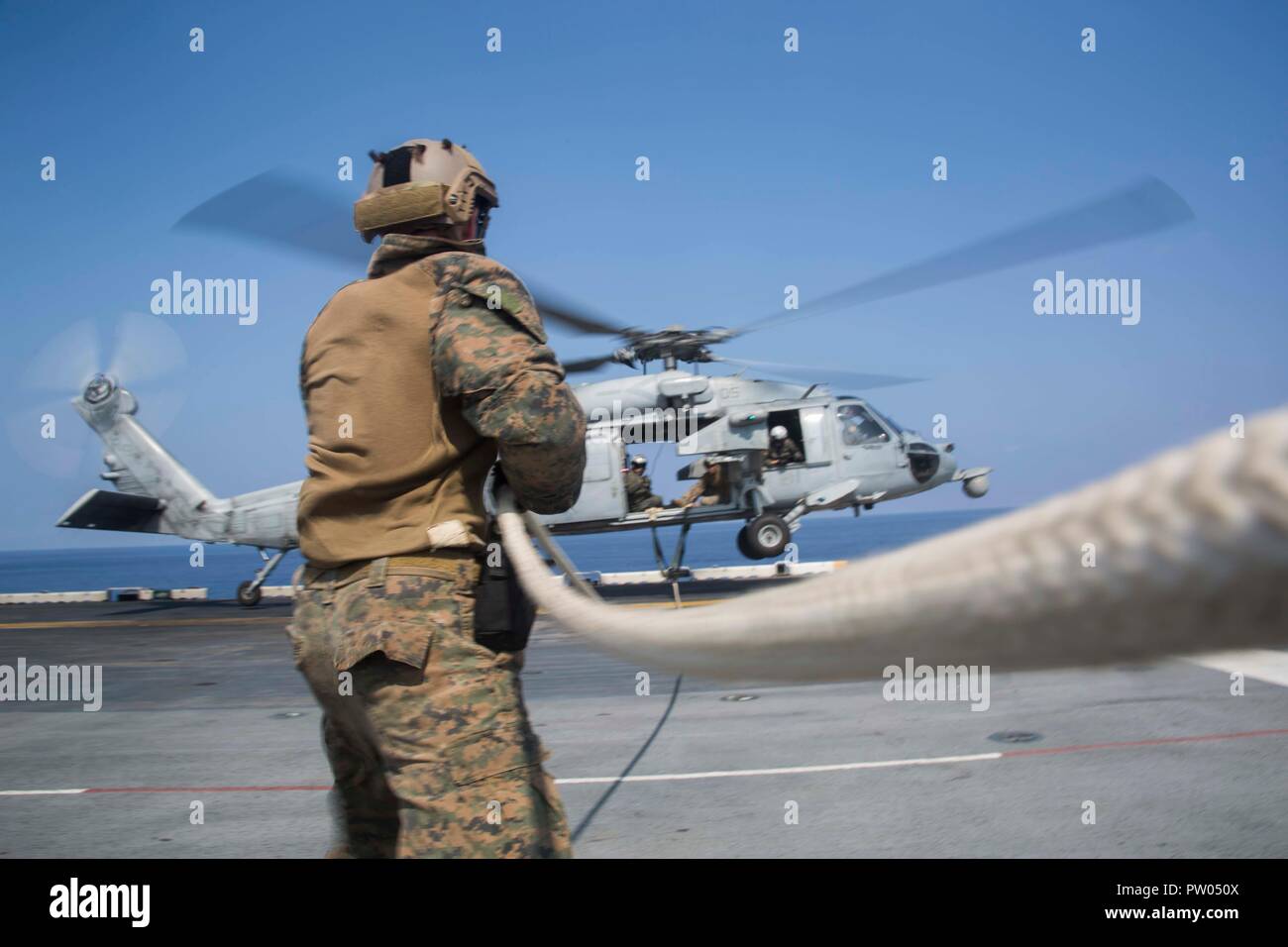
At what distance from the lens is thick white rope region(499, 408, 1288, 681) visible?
0.53m

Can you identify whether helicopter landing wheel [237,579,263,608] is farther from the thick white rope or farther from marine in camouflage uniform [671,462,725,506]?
the thick white rope

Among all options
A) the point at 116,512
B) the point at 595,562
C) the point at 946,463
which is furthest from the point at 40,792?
the point at 595,562

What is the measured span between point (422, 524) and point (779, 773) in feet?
8.65

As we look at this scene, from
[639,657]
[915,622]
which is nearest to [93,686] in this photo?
[639,657]

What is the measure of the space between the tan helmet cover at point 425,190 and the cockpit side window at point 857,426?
39.8ft

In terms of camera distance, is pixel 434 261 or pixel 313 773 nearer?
pixel 434 261

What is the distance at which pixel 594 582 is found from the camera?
651 inches

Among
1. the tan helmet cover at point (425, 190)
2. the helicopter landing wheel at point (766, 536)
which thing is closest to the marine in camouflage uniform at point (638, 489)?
the helicopter landing wheel at point (766, 536)

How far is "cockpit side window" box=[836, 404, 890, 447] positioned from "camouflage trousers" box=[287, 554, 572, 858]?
12.5 meters

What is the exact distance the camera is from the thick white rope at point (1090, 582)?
53 centimetres

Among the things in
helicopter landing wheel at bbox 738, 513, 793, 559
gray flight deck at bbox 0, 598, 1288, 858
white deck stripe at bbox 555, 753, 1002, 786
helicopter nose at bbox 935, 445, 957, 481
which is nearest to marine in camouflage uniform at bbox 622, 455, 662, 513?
helicopter landing wheel at bbox 738, 513, 793, 559

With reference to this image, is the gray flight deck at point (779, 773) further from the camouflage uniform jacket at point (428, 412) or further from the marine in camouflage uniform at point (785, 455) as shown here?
the marine in camouflage uniform at point (785, 455)
